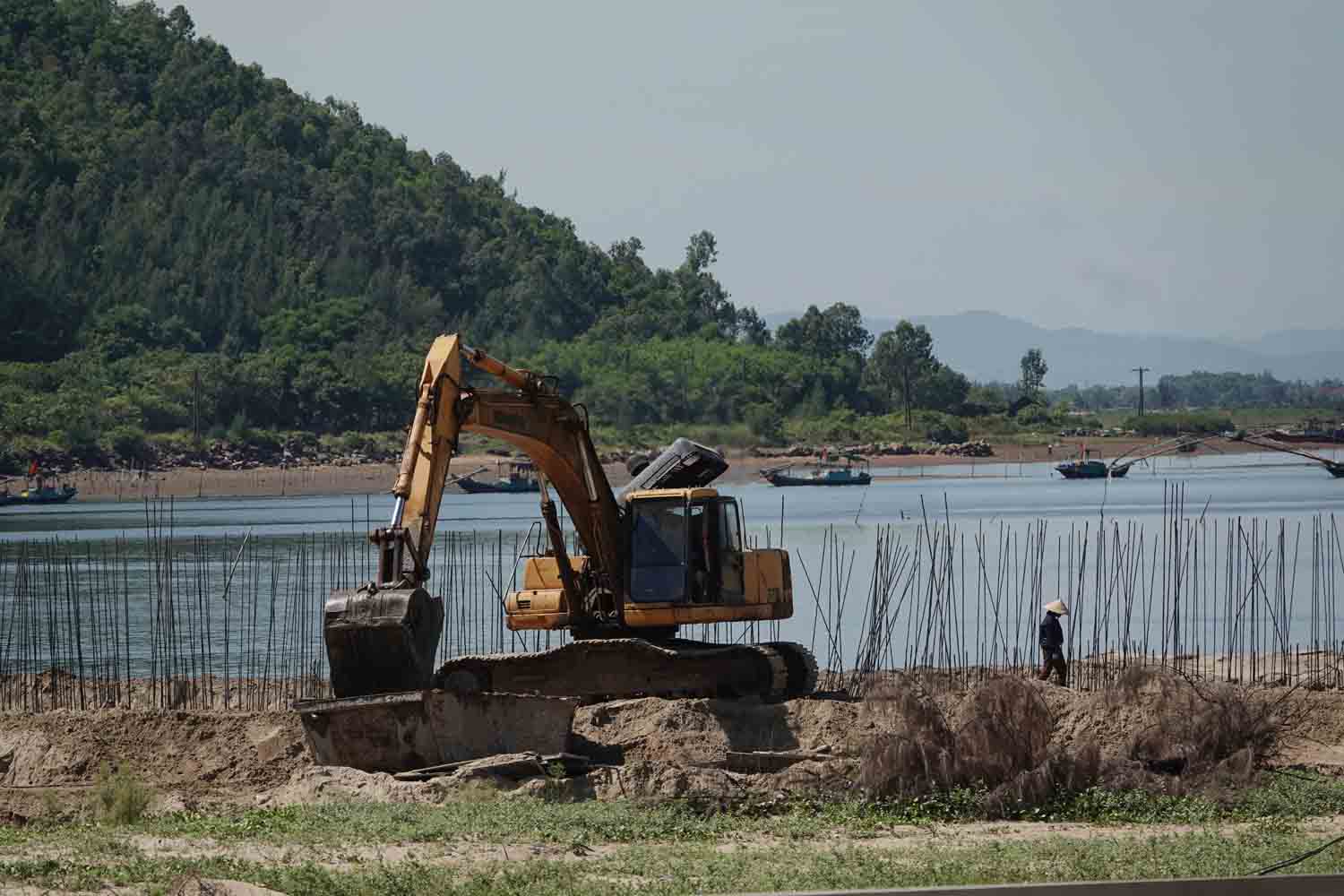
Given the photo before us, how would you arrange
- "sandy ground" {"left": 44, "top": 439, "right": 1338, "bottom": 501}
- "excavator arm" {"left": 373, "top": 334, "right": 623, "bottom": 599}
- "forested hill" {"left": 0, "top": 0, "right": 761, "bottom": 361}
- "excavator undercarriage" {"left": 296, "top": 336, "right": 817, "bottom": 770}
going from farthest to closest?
"forested hill" {"left": 0, "top": 0, "right": 761, "bottom": 361}
"sandy ground" {"left": 44, "top": 439, "right": 1338, "bottom": 501}
"excavator undercarriage" {"left": 296, "top": 336, "right": 817, "bottom": 770}
"excavator arm" {"left": 373, "top": 334, "right": 623, "bottom": 599}

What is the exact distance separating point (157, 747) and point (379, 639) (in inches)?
177

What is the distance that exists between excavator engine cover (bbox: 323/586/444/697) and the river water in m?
9.54

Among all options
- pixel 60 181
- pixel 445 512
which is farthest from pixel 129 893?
pixel 60 181

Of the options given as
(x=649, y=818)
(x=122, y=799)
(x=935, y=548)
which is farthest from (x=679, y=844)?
(x=935, y=548)

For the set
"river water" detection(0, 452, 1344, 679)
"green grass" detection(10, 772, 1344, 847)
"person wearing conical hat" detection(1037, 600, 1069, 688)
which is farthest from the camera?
"river water" detection(0, 452, 1344, 679)

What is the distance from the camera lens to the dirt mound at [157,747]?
1992cm

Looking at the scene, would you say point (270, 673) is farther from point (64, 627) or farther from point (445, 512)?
point (445, 512)

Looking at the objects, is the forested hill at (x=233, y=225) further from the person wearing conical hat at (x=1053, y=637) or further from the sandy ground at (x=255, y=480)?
the person wearing conical hat at (x=1053, y=637)

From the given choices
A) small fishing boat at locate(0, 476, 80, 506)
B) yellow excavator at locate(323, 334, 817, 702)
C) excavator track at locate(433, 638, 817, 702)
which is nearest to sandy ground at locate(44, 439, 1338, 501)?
small fishing boat at locate(0, 476, 80, 506)

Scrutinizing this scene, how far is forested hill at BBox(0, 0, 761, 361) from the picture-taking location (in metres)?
144

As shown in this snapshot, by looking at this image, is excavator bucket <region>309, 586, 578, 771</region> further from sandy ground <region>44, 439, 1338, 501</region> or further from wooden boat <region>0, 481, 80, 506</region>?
wooden boat <region>0, 481, 80, 506</region>

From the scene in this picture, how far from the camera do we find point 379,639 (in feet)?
57.9

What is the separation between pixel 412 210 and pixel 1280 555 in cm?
14711

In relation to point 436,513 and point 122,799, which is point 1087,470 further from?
point 122,799
